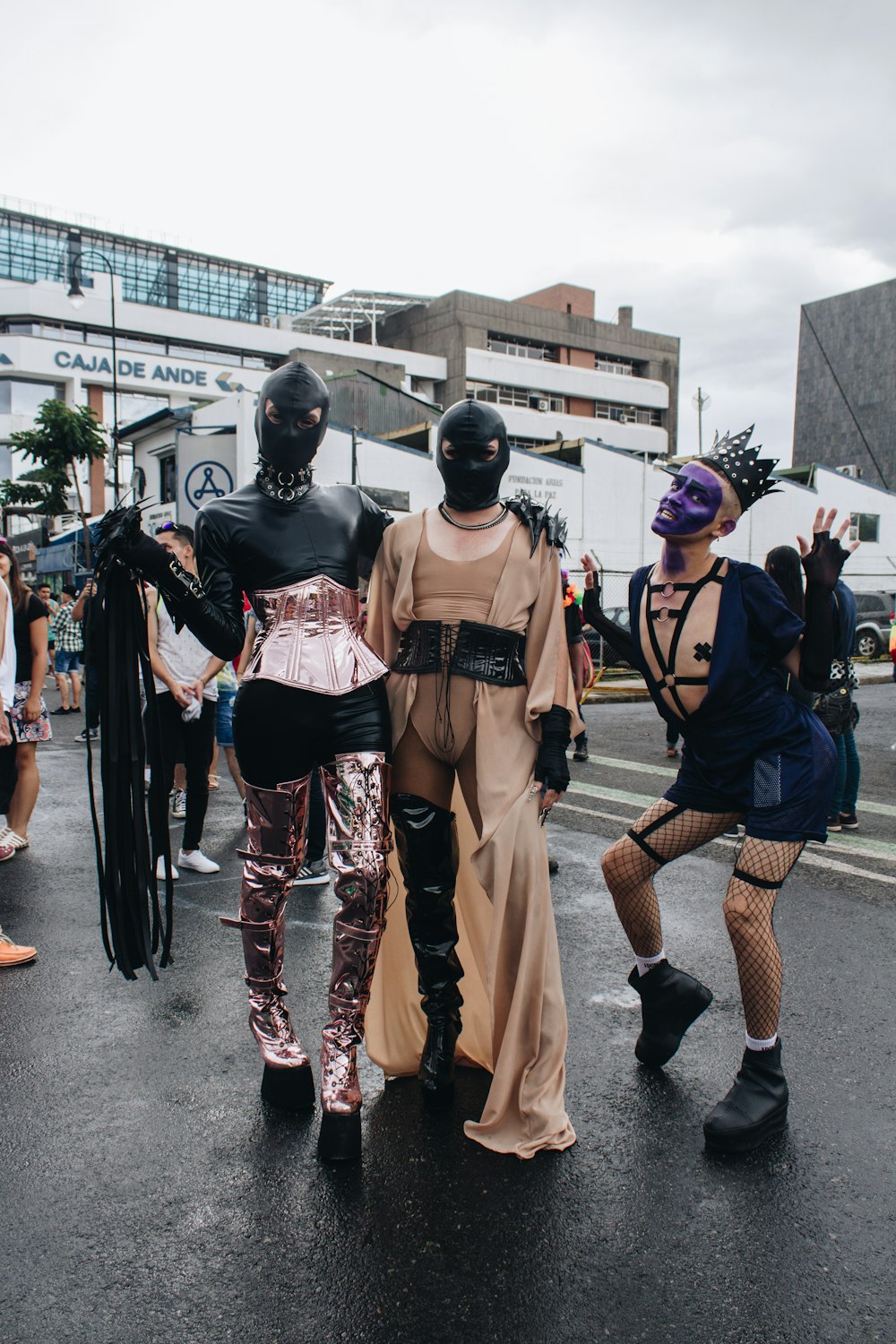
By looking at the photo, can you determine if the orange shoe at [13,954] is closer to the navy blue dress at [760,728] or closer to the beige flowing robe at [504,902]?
the beige flowing robe at [504,902]

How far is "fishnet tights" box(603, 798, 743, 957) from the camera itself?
3047mm

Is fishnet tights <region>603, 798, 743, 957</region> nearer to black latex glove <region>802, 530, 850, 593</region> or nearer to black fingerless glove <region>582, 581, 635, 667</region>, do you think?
black fingerless glove <region>582, 581, 635, 667</region>

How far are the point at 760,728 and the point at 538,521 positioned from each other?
0.90 m

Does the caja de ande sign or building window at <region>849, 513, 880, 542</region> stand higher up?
the caja de ande sign

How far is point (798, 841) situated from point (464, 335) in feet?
184

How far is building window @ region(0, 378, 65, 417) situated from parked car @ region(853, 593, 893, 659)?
40944mm

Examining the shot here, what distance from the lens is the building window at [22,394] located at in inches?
1940

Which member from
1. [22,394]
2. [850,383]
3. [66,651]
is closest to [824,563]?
[66,651]

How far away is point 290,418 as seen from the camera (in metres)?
2.92

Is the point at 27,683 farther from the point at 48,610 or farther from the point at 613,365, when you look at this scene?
the point at 613,365

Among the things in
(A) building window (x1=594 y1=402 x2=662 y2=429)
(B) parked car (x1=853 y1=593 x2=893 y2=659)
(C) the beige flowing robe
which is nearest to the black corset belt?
(C) the beige flowing robe

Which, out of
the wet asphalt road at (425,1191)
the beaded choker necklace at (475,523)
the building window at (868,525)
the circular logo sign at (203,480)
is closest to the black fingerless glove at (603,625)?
the beaded choker necklace at (475,523)

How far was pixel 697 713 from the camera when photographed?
117 inches

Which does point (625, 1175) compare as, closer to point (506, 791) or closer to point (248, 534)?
point (506, 791)
